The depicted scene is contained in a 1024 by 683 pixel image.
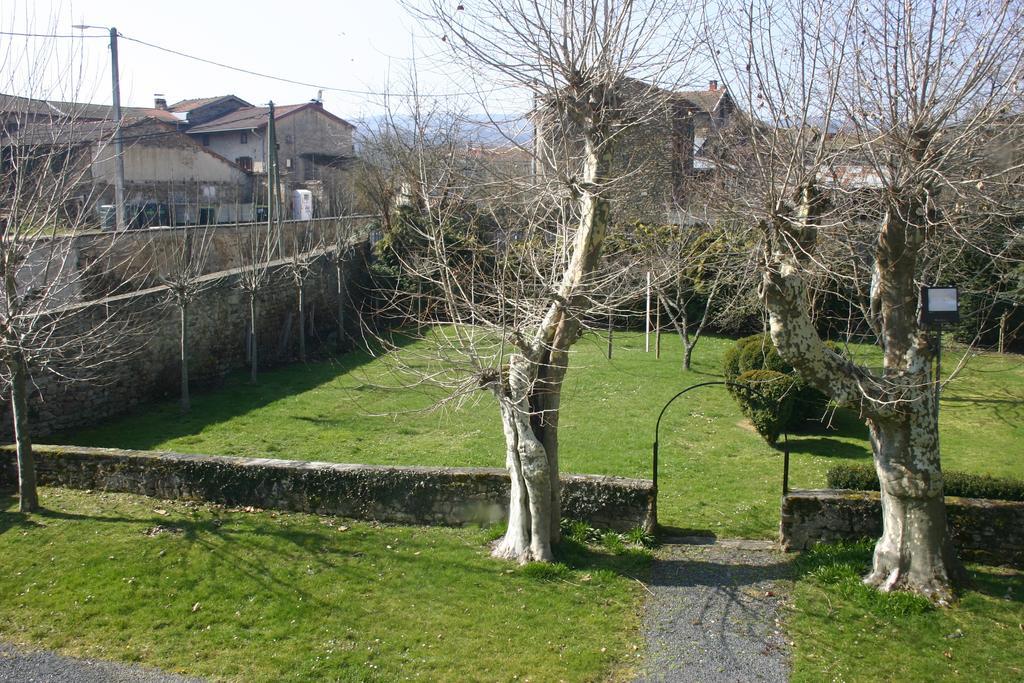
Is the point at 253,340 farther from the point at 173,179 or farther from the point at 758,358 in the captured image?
the point at 173,179

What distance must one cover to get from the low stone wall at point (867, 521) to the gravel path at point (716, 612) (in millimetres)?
402

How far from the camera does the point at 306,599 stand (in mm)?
7117

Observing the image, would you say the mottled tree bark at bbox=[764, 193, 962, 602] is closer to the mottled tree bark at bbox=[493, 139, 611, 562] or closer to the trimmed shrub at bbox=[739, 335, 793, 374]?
the mottled tree bark at bbox=[493, 139, 611, 562]

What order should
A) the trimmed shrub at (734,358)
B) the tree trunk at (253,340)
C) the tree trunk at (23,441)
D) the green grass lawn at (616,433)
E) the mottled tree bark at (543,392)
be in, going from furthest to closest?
1. the tree trunk at (253,340)
2. the trimmed shrub at (734,358)
3. the green grass lawn at (616,433)
4. the tree trunk at (23,441)
5. the mottled tree bark at (543,392)

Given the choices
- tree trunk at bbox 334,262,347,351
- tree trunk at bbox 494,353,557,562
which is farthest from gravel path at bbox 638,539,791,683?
tree trunk at bbox 334,262,347,351

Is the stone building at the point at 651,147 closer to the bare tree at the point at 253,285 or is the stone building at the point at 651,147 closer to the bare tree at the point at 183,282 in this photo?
the bare tree at the point at 253,285

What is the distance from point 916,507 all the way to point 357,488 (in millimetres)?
5323

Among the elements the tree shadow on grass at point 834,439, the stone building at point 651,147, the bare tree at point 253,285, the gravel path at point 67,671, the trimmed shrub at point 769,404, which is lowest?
the gravel path at point 67,671

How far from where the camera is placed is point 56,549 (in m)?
Result: 8.08

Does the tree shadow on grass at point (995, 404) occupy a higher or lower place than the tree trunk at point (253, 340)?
lower

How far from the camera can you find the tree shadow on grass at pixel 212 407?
1255cm

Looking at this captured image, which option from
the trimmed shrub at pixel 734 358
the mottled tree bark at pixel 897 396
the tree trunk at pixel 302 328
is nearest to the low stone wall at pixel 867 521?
the mottled tree bark at pixel 897 396

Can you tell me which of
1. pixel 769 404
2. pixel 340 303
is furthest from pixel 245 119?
pixel 769 404

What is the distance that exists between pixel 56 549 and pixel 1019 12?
30.8 ft
